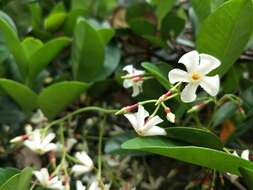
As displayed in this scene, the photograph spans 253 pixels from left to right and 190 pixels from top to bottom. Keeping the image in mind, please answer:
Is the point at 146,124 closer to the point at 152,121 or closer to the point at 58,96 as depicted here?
the point at 152,121

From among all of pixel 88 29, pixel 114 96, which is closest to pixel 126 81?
pixel 88 29

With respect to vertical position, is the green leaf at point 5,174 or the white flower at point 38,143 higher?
the green leaf at point 5,174

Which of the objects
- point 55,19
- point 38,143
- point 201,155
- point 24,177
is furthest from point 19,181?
point 55,19

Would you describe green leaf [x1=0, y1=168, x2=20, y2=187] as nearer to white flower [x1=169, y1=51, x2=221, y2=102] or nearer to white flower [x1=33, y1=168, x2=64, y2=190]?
white flower [x1=33, y1=168, x2=64, y2=190]

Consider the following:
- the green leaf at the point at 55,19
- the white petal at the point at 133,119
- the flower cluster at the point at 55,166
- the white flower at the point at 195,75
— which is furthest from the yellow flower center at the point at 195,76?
the green leaf at the point at 55,19

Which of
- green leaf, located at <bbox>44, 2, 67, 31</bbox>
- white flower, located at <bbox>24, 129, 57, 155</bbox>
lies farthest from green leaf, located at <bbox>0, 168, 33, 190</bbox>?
green leaf, located at <bbox>44, 2, 67, 31</bbox>

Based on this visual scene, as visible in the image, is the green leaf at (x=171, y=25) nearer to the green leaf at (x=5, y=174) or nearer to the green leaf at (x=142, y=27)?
the green leaf at (x=142, y=27)
